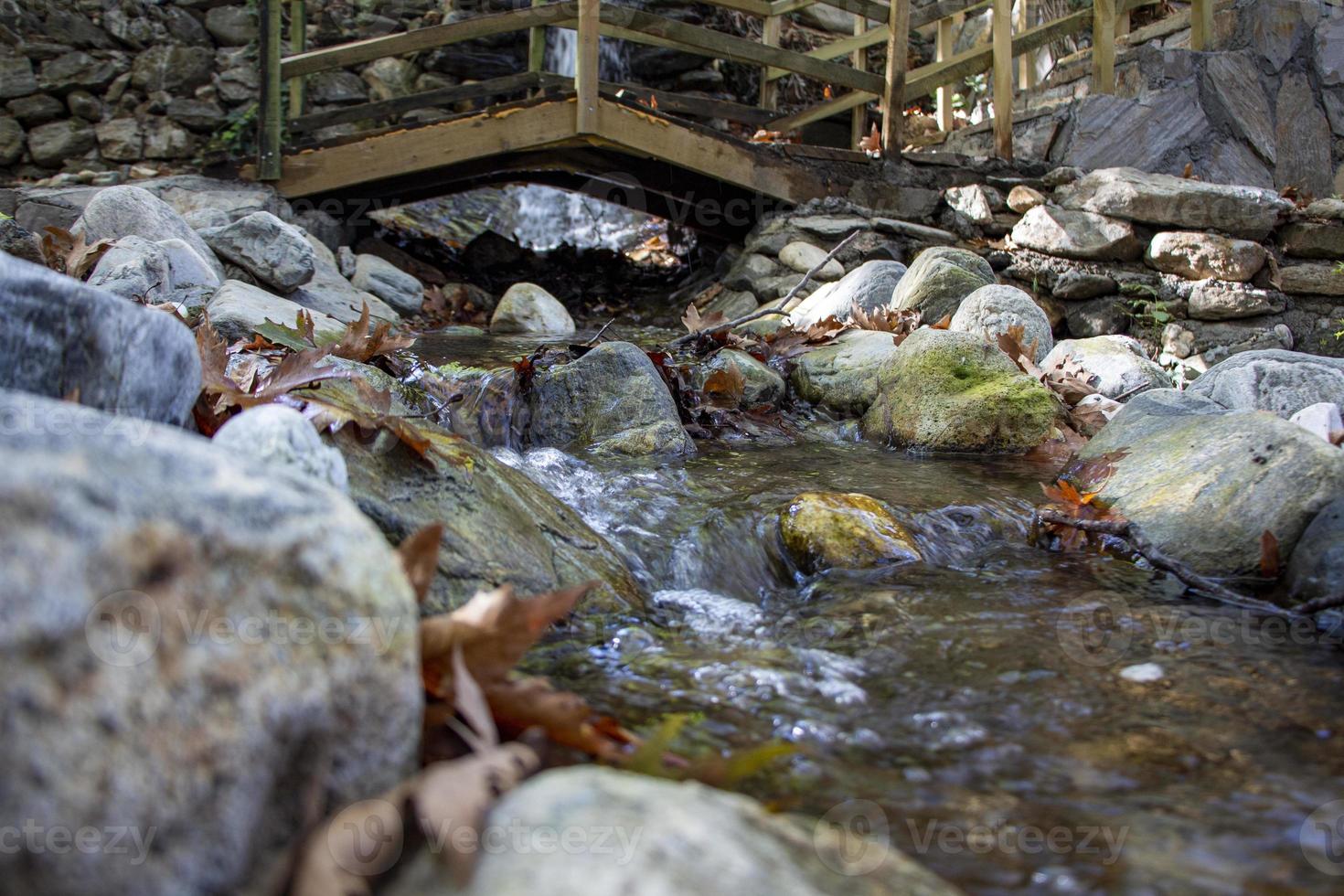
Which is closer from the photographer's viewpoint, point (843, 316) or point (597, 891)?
point (597, 891)

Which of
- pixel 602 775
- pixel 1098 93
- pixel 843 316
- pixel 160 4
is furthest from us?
pixel 160 4

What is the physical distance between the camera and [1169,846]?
1526 mm

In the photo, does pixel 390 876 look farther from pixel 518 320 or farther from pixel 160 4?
pixel 160 4

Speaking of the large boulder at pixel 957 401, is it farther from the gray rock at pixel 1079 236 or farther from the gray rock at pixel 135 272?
the gray rock at pixel 135 272

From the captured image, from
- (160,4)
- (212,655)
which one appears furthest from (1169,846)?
(160,4)

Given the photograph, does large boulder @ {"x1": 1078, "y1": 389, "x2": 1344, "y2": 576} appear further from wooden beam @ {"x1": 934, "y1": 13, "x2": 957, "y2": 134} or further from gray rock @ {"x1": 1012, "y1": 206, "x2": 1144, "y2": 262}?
wooden beam @ {"x1": 934, "y1": 13, "x2": 957, "y2": 134}

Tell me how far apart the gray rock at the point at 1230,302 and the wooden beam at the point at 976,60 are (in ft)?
10.1

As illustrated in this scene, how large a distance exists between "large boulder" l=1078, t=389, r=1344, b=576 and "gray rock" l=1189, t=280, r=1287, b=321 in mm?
4049

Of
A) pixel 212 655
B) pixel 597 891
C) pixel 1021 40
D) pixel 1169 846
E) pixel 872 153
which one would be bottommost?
pixel 1169 846

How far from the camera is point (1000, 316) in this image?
228 inches

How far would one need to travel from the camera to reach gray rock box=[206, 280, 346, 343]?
4305 millimetres

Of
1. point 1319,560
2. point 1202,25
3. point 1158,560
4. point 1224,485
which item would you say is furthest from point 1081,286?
point 1319,560

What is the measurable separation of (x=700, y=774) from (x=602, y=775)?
1.00ft

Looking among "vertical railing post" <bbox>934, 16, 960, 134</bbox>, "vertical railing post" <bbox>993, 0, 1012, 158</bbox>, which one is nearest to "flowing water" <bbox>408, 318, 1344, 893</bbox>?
"vertical railing post" <bbox>993, 0, 1012, 158</bbox>
